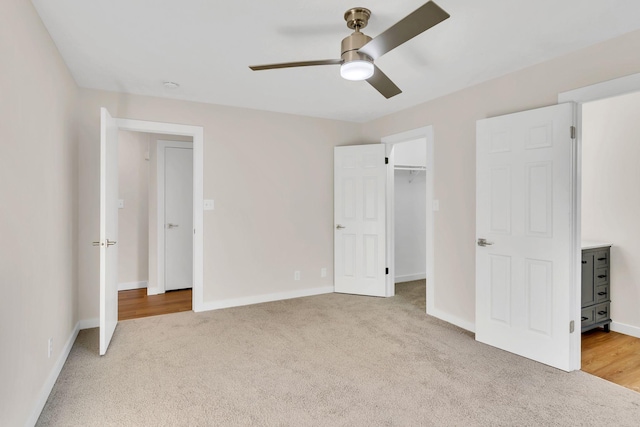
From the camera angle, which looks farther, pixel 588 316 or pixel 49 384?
pixel 588 316

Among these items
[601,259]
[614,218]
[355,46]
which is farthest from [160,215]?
[614,218]

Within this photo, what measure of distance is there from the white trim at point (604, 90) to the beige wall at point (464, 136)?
5cm

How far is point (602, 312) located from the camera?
330 centimetres

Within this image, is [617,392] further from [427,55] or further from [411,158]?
[411,158]

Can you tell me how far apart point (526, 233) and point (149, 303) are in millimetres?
4150

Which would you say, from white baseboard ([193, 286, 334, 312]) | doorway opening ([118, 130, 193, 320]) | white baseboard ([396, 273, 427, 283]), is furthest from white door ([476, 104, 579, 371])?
doorway opening ([118, 130, 193, 320])

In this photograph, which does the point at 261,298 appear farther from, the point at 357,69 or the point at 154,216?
the point at 357,69

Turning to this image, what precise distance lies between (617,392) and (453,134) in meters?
2.38

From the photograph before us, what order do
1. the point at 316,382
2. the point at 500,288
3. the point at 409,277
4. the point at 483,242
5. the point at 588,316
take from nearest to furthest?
1. the point at 316,382
2. the point at 500,288
3. the point at 483,242
4. the point at 588,316
5. the point at 409,277

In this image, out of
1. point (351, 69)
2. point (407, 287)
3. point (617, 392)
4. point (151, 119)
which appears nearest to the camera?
point (351, 69)

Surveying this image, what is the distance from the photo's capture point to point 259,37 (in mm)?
2355

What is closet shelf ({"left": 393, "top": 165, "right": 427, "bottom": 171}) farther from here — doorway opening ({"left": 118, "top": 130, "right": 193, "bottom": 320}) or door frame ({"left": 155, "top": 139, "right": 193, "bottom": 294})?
door frame ({"left": 155, "top": 139, "right": 193, "bottom": 294})

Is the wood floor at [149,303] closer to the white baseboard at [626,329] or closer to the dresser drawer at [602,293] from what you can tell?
the dresser drawer at [602,293]

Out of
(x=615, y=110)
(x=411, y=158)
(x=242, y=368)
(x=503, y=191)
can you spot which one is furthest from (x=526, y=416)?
(x=411, y=158)
